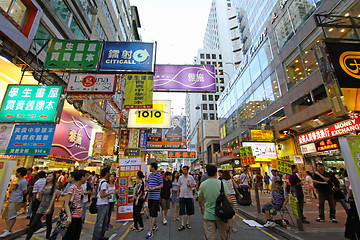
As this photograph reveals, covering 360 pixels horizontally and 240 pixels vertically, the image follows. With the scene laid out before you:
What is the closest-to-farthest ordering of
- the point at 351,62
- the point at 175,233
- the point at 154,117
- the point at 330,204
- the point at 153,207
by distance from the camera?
the point at 351,62 < the point at 175,233 < the point at 153,207 < the point at 330,204 < the point at 154,117

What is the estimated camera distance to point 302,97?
12.8 meters

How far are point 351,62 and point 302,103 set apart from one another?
350 inches

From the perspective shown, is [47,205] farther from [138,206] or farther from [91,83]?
[91,83]

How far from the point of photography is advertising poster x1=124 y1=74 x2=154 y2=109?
25.9ft

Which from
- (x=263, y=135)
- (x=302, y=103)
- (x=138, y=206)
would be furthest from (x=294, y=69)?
(x=138, y=206)

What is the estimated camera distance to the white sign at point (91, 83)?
7430mm

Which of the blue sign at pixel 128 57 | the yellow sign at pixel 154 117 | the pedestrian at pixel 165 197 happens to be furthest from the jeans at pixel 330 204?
the yellow sign at pixel 154 117

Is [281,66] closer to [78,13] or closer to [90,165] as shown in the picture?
[78,13]

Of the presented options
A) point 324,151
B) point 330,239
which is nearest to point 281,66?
point 324,151

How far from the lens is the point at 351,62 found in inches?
199

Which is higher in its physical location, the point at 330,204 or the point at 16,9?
the point at 16,9

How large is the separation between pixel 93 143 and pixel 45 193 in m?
14.9

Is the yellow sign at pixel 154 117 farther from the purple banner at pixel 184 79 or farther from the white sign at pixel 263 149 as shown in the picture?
the white sign at pixel 263 149

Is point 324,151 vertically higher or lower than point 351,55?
lower
